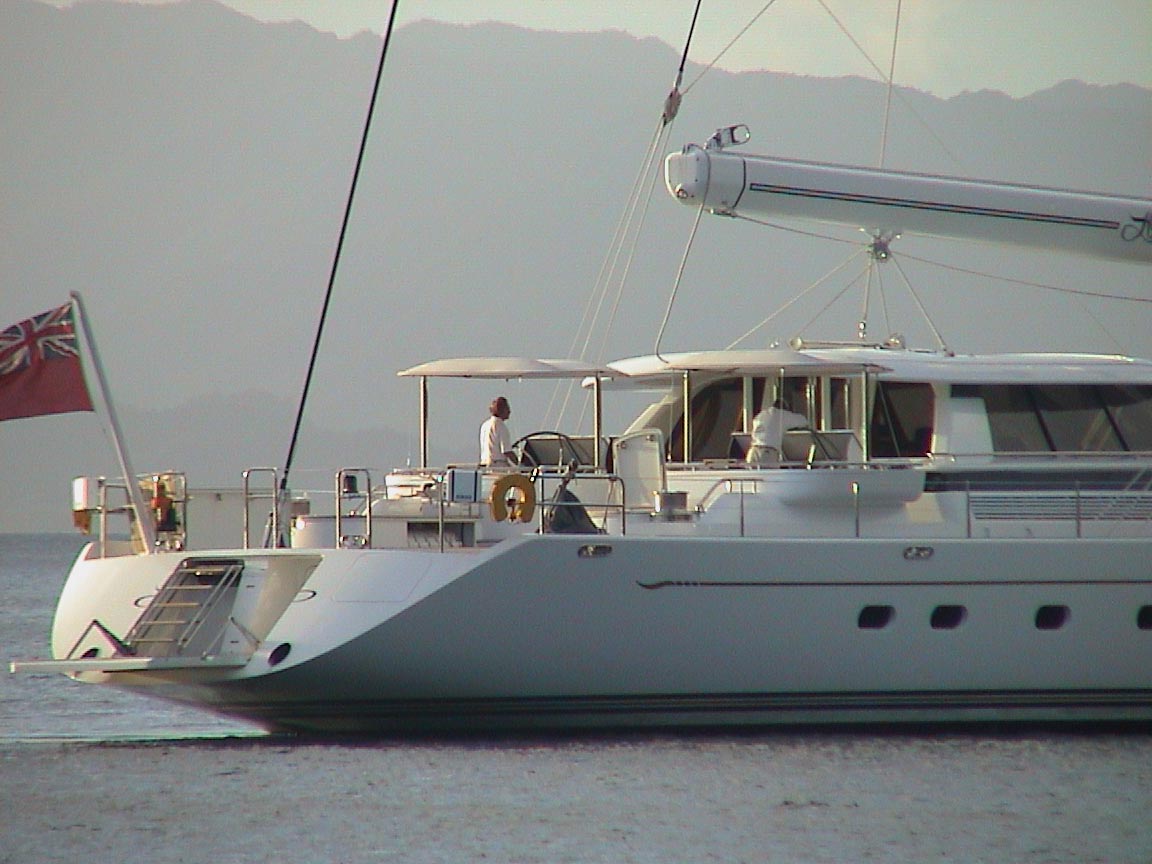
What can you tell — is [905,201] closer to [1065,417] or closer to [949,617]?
[1065,417]

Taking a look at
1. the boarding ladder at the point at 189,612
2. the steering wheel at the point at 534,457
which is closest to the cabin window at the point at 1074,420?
the steering wheel at the point at 534,457

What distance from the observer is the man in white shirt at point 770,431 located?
17.4 metres

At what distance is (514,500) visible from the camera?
615 inches

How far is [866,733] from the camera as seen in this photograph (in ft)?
56.0

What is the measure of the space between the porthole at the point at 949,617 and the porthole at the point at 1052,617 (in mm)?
711

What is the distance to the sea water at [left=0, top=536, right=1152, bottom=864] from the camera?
39.2 ft

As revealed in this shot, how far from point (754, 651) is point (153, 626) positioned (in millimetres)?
4720

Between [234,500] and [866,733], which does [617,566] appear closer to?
[866,733]

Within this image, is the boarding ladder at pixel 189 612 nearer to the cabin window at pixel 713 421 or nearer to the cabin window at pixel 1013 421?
the cabin window at pixel 713 421

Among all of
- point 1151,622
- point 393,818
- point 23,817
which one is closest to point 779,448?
point 1151,622

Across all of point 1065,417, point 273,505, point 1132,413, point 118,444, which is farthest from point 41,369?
point 1132,413

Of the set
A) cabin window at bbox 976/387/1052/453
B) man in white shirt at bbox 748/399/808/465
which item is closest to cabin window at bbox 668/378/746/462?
man in white shirt at bbox 748/399/808/465

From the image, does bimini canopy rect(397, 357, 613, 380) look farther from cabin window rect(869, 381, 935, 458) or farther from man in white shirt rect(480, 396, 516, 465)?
cabin window rect(869, 381, 935, 458)

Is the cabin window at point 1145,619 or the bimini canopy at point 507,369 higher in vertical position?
the bimini canopy at point 507,369
